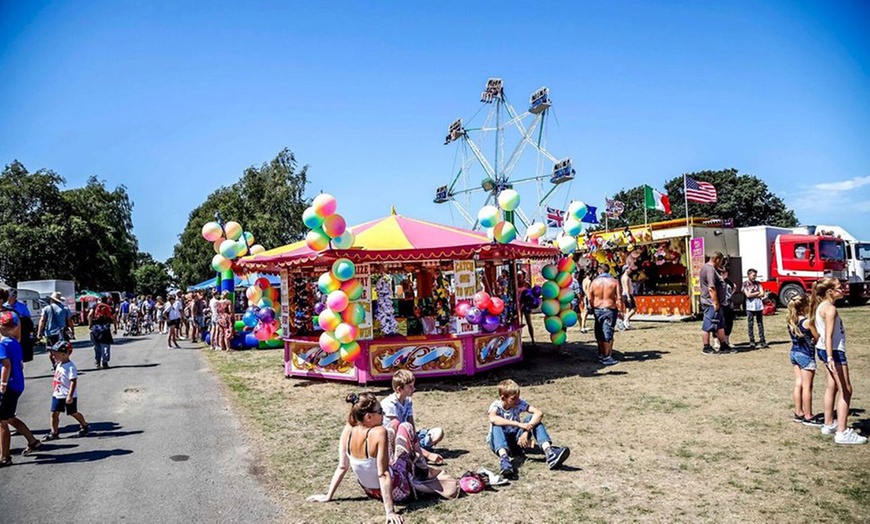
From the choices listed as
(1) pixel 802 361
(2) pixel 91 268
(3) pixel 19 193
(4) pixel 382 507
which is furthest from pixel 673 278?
(3) pixel 19 193

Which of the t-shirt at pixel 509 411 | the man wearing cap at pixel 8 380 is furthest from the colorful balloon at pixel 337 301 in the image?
the man wearing cap at pixel 8 380

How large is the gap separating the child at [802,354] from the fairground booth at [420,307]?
14.9 feet

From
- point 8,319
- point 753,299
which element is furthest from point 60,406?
point 753,299

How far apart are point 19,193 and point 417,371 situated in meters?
31.1

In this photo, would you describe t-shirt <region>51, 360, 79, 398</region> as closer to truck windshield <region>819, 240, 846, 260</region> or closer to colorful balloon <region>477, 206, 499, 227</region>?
colorful balloon <region>477, 206, 499, 227</region>

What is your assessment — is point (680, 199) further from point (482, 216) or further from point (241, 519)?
point (241, 519)

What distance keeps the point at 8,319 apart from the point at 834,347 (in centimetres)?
852

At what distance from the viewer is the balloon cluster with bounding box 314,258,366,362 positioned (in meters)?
8.62

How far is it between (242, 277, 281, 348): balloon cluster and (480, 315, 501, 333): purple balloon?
4.81 meters

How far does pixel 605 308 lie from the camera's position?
10383mm

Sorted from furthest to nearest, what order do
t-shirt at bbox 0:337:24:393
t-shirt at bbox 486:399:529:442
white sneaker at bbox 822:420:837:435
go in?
t-shirt at bbox 0:337:24:393
white sneaker at bbox 822:420:837:435
t-shirt at bbox 486:399:529:442

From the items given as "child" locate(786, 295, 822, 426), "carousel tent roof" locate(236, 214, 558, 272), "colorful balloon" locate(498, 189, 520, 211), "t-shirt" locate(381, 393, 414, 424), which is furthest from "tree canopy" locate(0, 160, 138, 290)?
"child" locate(786, 295, 822, 426)

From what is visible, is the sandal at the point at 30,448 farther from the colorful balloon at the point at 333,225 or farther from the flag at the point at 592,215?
the flag at the point at 592,215

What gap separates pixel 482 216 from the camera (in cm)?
952
